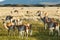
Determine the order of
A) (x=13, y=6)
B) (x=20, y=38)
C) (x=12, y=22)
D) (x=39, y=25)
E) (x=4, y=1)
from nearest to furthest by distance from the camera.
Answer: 1. (x=20, y=38)
2. (x=12, y=22)
3. (x=39, y=25)
4. (x=13, y=6)
5. (x=4, y=1)

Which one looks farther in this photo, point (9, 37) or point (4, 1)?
point (4, 1)

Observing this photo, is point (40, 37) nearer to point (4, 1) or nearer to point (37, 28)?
point (37, 28)

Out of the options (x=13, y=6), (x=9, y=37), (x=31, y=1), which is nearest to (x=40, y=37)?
(x=9, y=37)

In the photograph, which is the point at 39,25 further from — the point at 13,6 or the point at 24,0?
the point at 24,0

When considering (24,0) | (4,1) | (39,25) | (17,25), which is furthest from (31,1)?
(17,25)

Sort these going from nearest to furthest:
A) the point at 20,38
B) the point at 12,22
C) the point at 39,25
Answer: the point at 20,38, the point at 12,22, the point at 39,25

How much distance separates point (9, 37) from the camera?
2150 centimetres

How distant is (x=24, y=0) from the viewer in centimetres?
4450

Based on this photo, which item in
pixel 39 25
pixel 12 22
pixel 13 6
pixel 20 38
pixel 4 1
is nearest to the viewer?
pixel 20 38

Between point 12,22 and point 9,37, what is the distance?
2.02m

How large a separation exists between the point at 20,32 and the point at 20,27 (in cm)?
46

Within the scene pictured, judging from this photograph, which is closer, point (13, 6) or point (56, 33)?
point (56, 33)

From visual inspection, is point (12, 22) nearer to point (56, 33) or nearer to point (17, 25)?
point (17, 25)

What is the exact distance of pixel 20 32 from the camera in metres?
21.5
